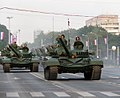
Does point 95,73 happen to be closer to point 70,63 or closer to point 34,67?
point 70,63

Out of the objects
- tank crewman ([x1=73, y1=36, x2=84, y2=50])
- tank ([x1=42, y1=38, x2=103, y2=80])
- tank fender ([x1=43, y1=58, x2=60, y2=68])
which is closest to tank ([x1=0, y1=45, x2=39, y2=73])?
tank crewman ([x1=73, y1=36, x2=84, y2=50])

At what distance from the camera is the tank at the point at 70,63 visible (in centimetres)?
2973

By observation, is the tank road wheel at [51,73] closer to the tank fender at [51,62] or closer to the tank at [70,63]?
the tank at [70,63]

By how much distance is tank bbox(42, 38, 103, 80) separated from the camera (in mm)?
29734

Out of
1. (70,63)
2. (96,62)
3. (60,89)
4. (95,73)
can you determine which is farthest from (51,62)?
(60,89)

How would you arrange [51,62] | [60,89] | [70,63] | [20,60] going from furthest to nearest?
[20,60], [70,63], [51,62], [60,89]

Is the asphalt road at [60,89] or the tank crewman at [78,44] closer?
the asphalt road at [60,89]

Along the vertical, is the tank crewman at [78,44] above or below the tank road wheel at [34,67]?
above

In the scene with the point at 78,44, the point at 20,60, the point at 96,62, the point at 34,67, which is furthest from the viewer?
the point at 34,67

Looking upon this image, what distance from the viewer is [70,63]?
3050 centimetres

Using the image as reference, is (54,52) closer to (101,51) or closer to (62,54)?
(62,54)

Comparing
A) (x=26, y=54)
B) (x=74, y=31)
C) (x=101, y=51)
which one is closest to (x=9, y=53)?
(x=26, y=54)

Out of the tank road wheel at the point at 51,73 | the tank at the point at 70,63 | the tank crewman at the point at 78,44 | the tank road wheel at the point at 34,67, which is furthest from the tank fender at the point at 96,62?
the tank road wheel at the point at 34,67

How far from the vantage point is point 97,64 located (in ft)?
97.6
